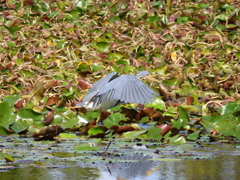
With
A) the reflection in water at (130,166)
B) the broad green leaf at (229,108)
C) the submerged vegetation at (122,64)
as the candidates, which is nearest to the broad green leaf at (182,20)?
the submerged vegetation at (122,64)

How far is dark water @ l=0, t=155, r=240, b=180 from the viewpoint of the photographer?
349cm

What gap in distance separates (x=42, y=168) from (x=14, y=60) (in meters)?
4.37

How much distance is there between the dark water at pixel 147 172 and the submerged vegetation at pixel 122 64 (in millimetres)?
630

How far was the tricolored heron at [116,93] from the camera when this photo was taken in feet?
17.0

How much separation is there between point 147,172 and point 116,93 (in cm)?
172

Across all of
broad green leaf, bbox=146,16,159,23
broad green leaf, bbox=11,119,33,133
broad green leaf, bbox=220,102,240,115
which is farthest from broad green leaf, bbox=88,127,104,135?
broad green leaf, bbox=146,16,159,23

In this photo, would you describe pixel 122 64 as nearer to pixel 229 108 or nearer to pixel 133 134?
pixel 229 108

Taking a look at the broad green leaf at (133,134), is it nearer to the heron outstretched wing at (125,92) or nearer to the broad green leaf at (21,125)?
the heron outstretched wing at (125,92)

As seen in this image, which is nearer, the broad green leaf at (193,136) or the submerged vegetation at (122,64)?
the broad green leaf at (193,136)

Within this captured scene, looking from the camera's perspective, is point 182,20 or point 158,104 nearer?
point 158,104

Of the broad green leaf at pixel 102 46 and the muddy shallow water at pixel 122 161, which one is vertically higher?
the broad green leaf at pixel 102 46

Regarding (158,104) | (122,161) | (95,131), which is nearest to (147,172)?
(122,161)

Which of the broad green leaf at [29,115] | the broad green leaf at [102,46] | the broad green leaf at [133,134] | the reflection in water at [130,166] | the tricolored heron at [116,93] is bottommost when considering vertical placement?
the broad green leaf at [133,134]

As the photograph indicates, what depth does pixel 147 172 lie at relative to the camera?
3617mm
